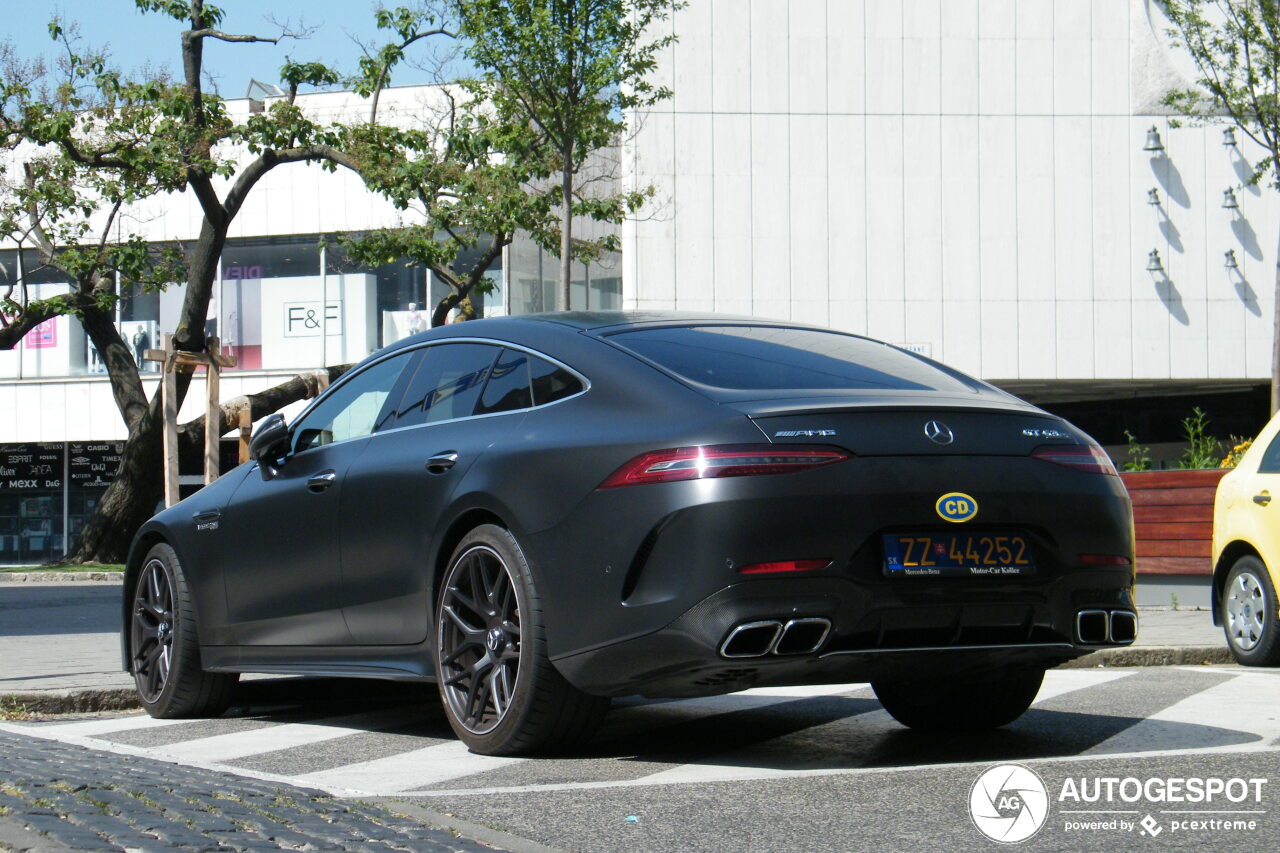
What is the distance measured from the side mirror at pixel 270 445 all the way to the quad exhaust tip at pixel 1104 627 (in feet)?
10.7

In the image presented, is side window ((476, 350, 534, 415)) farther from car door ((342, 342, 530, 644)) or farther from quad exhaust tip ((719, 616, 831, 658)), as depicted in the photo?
quad exhaust tip ((719, 616, 831, 658))

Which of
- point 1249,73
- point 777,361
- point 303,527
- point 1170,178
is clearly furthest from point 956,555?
point 1170,178

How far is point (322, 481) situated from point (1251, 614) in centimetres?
572

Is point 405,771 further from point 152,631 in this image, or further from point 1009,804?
point 152,631

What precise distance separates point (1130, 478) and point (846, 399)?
11852mm

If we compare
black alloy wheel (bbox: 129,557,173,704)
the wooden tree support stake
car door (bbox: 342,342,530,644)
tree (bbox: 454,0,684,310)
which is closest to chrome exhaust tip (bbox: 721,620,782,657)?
car door (bbox: 342,342,530,644)

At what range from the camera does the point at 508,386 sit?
6008 millimetres

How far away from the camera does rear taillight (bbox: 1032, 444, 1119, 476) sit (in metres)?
5.44

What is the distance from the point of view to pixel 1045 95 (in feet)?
131

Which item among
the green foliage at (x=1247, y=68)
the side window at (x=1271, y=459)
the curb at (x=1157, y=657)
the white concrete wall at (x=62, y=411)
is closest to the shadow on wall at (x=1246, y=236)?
the green foliage at (x=1247, y=68)

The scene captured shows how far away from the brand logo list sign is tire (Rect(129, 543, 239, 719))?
33.0 metres

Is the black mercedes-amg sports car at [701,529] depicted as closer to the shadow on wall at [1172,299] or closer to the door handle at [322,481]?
the door handle at [322,481]

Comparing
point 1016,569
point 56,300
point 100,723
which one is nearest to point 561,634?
point 1016,569

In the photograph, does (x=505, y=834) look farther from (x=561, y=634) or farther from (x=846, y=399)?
(x=846, y=399)
